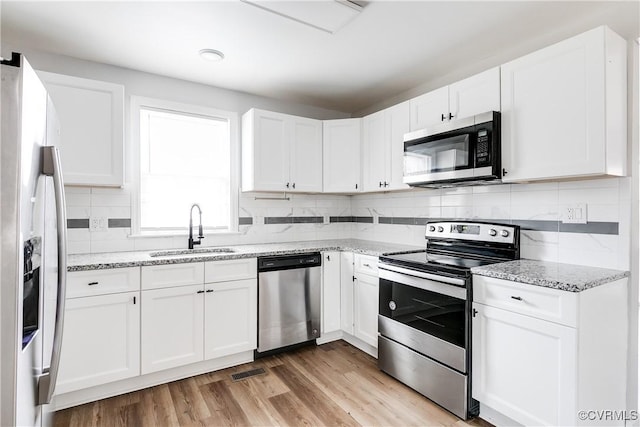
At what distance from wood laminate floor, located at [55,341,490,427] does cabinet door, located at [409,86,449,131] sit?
197 centimetres

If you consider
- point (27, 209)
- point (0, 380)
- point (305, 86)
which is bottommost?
point (0, 380)

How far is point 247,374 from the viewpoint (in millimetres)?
2590

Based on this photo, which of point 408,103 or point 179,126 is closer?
point 408,103

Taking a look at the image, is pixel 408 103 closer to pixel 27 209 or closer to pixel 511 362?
pixel 511 362

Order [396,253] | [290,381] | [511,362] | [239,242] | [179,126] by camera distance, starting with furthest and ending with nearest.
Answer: [239,242]
[179,126]
[396,253]
[290,381]
[511,362]

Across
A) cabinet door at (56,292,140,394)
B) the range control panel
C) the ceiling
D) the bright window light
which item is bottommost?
cabinet door at (56,292,140,394)

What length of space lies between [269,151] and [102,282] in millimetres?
1709

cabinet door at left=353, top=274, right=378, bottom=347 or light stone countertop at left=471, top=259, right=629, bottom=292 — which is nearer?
light stone countertop at left=471, top=259, right=629, bottom=292

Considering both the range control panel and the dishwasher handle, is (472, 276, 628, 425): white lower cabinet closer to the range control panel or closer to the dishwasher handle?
the range control panel

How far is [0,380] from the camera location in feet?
2.68

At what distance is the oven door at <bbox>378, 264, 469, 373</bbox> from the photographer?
79.7 inches

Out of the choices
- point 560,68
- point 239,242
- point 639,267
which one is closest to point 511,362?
point 639,267

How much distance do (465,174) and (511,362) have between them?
3.84ft

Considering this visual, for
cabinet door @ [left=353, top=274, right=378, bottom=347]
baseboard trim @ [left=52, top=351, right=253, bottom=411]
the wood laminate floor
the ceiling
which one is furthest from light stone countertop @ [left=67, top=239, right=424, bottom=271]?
the ceiling
